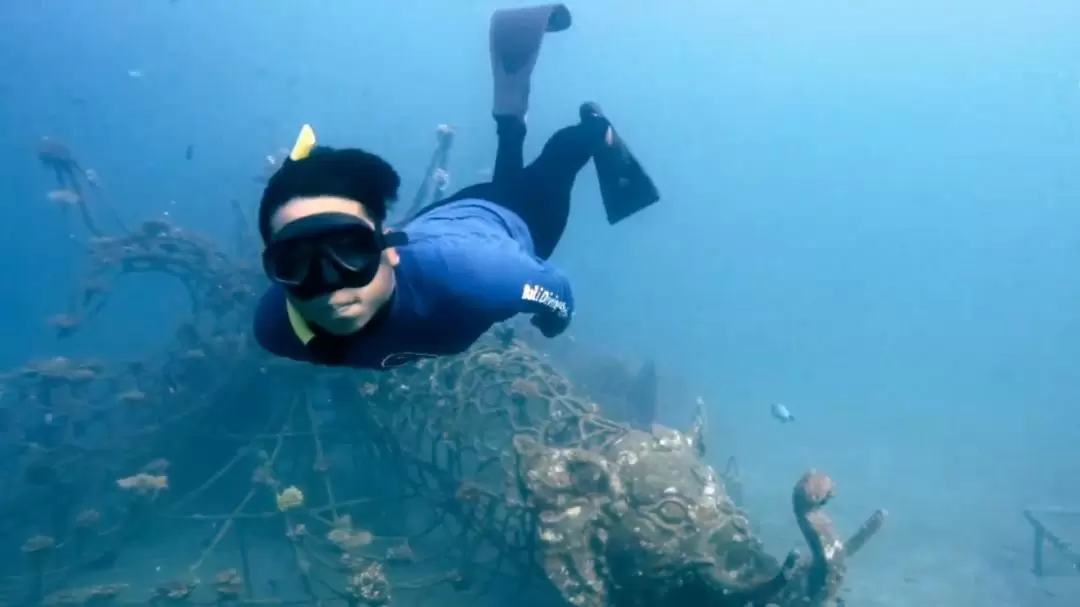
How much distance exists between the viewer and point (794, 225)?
141 metres

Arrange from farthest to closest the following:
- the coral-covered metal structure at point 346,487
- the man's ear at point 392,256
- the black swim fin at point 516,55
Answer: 1. the coral-covered metal structure at point 346,487
2. the black swim fin at point 516,55
3. the man's ear at point 392,256

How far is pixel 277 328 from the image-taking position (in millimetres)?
3500

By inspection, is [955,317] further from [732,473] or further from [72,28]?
[72,28]

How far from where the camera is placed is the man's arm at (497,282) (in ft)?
11.2

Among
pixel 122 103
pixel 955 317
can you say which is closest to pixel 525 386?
pixel 955 317

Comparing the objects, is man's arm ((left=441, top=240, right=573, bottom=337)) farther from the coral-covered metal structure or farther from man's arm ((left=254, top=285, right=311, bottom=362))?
the coral-covered metal structure

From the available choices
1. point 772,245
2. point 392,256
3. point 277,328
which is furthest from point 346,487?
point 772,245

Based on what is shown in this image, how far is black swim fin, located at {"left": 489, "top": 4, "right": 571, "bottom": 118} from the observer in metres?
6.05

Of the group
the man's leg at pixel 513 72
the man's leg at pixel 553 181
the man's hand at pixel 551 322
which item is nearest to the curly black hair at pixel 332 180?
the man's hand at pixel 551 322

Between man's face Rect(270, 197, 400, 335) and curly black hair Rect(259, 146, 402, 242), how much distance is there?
0.03 meters

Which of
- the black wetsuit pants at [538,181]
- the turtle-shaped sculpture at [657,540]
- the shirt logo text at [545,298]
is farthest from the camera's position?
the turtle-shaped sculpture at [657,540]

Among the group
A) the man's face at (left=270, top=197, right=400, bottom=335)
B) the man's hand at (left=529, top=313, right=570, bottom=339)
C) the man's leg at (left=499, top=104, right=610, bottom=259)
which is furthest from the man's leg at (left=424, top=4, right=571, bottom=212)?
the man's face at (left=270, top=197, right=400, bottom=335)

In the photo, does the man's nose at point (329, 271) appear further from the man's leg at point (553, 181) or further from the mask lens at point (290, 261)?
the man's leg at point (553, 181)

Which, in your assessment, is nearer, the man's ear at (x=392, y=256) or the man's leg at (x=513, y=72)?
the man's ear at (x=392, y=256)
